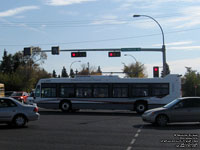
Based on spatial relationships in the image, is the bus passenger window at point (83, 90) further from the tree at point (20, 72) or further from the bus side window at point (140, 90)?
the tree at point (20, 72)

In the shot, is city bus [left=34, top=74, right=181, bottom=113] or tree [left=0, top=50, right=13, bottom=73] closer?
city bus [left=34, top=74, right=181, bottom=113]

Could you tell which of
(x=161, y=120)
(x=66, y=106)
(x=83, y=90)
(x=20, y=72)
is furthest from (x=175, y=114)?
(x=20, y=72)

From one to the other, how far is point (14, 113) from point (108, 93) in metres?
12.6

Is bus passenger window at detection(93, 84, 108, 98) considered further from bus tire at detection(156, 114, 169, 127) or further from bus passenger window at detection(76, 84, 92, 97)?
bus tire at detection(156, 114, 169, 127)

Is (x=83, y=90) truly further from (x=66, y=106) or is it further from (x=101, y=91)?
(x=66, y=106)

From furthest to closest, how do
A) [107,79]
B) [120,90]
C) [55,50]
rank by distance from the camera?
1. [55,50]
2. [107,79]
3. [120,90]

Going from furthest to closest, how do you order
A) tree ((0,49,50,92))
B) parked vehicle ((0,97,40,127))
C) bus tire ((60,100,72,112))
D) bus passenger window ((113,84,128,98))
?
tree ((0,49,50,92)) → bus tire ((60,100,72,112)) → bus passenger window ((113,84,128,98)) → parked vehicle ((0,97,40,127))

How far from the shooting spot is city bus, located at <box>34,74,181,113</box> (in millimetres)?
27578

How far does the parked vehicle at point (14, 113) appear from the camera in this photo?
53.7ft

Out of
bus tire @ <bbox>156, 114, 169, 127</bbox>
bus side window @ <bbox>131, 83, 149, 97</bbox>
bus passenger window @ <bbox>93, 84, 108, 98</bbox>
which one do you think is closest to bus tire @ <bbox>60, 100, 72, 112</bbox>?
bus passenger window @ <bbox>93, 84, 108, 98</bbox>

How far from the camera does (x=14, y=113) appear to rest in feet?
54.0

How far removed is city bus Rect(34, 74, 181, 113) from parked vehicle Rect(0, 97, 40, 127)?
11585mm

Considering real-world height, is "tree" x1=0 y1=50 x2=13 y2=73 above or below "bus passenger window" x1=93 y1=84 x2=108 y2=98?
above

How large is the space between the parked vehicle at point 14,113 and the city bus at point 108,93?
11585 mm
